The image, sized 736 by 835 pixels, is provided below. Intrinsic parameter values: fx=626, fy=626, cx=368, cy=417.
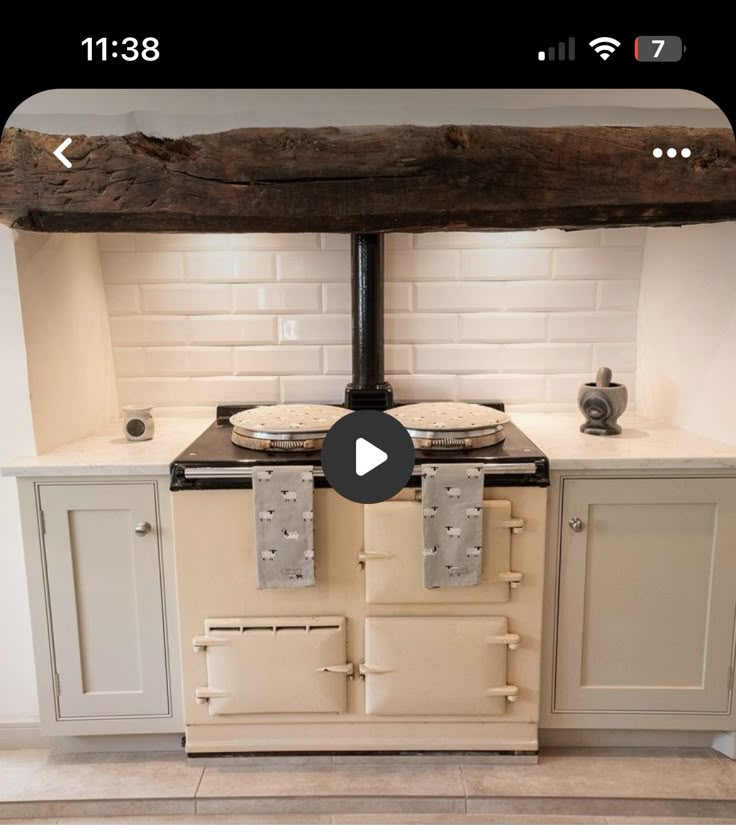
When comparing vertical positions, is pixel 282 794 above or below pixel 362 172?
below

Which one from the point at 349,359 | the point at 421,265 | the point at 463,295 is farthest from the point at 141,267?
the point at 463,295

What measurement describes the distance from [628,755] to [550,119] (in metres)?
1.34

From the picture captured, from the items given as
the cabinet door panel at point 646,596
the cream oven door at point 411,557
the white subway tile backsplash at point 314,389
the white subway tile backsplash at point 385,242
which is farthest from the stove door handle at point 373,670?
the white subway tile backsplash at point 385,242

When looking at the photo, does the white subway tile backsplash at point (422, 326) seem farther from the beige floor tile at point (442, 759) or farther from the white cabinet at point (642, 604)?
the beige floor tile at point (442, 759)

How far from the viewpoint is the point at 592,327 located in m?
1.52

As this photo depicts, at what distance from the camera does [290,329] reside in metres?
1.52

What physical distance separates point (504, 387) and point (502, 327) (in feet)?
0.48

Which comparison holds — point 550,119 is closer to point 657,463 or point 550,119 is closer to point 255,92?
point 255,92

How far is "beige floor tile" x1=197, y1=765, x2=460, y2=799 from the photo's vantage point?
1222mm

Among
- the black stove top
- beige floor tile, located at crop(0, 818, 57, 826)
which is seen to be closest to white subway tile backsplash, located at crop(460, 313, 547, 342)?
the black stove top

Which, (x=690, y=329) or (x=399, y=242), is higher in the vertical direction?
(x=399, y=242)
